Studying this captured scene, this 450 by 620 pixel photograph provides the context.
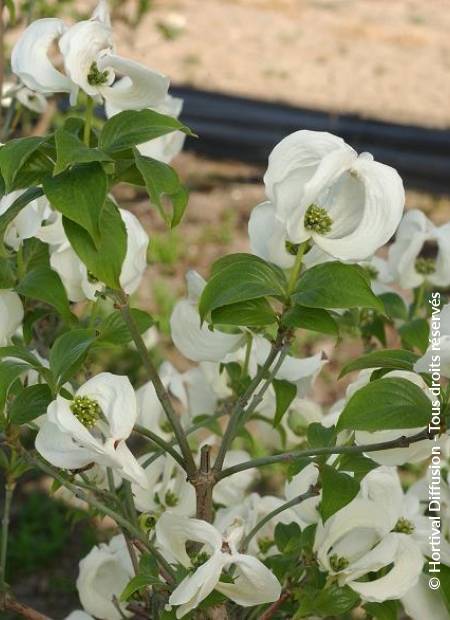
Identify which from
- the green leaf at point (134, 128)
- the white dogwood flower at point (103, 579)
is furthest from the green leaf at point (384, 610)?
the green leaf at point (134, 128)

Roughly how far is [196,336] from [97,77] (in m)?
0.28

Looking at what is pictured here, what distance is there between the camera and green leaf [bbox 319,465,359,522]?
Result: 33.6 inches

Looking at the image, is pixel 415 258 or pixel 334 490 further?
pixel 415 258

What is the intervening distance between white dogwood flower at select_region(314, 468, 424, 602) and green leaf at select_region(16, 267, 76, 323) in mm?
297

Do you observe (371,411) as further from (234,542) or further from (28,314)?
(28,314)

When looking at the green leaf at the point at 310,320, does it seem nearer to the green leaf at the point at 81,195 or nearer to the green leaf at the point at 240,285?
the green leaf at the point at 240,285

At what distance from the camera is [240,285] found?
769 mm

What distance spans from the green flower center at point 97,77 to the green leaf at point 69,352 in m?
0.20

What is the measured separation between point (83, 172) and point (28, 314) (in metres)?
0.34

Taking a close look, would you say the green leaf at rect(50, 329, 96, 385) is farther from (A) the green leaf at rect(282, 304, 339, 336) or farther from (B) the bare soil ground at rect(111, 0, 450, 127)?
(B) the bare soil ground at rect(111, 0, 450, 127)

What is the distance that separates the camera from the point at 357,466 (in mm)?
918

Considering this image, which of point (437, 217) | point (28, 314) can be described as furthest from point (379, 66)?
point (28, 314)

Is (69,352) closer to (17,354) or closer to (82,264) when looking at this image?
(17,354)

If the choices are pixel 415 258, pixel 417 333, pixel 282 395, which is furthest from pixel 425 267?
pixel 282 395
